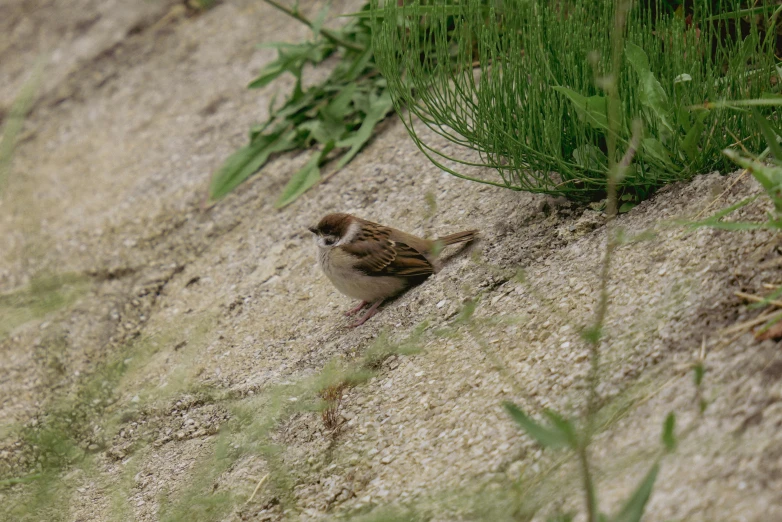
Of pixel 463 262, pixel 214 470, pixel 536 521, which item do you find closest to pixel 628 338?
pixel 536 521

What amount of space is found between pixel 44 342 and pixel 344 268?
2069mm

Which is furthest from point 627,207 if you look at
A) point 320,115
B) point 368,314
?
point 320,115

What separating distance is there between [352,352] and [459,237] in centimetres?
76

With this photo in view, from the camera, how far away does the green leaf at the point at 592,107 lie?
3.17 meters

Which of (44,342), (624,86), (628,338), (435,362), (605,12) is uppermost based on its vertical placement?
(605,12)

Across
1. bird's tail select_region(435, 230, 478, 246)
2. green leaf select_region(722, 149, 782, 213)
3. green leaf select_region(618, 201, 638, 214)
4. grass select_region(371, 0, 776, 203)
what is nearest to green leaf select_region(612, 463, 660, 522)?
green leaf select_region(722, 149, 782, 213)

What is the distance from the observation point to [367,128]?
5.44m

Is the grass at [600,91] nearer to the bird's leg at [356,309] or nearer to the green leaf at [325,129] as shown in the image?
the bird's leg at [356,309]

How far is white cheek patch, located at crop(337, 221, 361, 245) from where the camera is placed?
13.5 feet

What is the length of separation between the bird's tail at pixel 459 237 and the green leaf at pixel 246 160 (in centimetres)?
238

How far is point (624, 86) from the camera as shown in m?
3.30

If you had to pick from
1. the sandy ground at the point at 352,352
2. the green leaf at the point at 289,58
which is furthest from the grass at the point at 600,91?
the green leaf at the point at 289,58

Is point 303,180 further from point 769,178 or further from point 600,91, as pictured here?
point 769,178

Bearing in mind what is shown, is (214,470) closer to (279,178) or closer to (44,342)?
(44,342)
